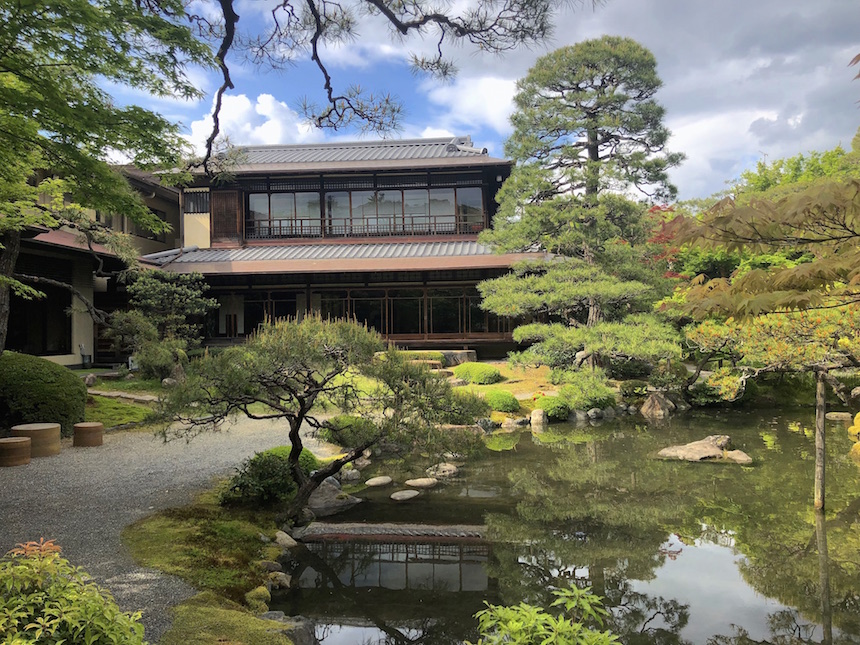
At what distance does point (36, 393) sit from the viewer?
9227mm

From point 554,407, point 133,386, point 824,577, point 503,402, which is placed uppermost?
point 133,386

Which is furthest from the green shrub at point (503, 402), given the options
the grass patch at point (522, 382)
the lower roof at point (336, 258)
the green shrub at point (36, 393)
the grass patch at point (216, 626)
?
the grass patch at point (216, 626)

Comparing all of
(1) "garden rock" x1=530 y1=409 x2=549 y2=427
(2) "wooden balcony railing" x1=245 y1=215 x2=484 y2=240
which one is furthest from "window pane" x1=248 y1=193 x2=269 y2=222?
(1) "garden rock" x1=530 y1=409 x2=549 y2=427

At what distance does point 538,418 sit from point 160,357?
8.28m

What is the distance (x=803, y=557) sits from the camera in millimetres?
5441

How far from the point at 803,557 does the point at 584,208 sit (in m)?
8.48

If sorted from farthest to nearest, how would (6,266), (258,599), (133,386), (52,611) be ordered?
1. (133,386)
2. (6,266)
3. (258,599)
4. (52,611)

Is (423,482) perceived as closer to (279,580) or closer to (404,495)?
(404,495)

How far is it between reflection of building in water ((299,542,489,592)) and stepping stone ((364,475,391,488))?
2109mm

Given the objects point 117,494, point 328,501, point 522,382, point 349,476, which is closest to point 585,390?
point 522,382

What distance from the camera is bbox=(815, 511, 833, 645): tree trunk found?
423 cm

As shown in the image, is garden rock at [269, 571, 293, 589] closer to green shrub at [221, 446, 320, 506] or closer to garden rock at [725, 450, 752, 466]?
green shrub at [221, 446, 320, 506]

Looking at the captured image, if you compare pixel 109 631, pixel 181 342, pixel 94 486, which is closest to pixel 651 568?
pixel 109 631

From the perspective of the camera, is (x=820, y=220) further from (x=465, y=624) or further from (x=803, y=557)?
(x=803, y=557)
